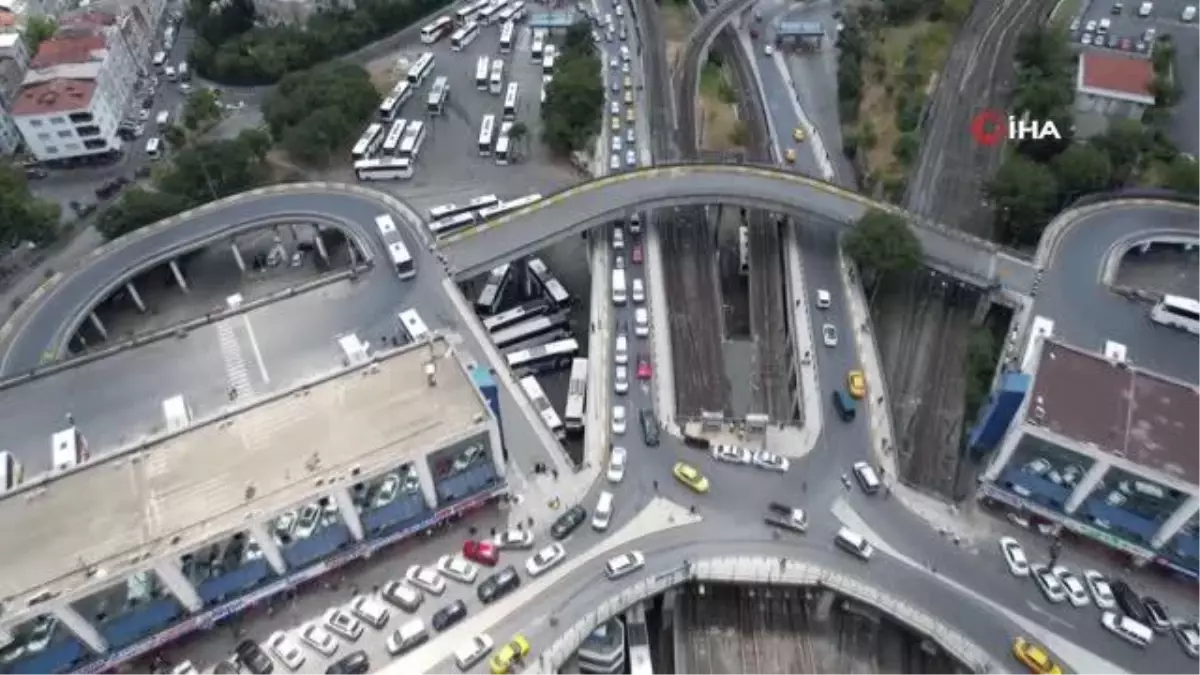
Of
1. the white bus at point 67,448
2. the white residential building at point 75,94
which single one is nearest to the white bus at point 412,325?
the white bus at point 67,448

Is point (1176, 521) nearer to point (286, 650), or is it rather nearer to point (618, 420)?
point (618, 420)

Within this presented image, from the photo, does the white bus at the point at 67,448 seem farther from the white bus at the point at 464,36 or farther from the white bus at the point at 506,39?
the white bus at the point at 506,39

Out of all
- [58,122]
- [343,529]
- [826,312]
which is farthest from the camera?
[58,122]

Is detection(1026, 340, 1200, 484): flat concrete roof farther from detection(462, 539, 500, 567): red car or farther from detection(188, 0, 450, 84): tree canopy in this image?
detection(188, 0, 450, 84): tree canopy

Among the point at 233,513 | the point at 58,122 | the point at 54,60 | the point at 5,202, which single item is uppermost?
the point at 54,60

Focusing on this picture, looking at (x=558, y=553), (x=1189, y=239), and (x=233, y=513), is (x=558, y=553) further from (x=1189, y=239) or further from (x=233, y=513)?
(x=1189, y=239)

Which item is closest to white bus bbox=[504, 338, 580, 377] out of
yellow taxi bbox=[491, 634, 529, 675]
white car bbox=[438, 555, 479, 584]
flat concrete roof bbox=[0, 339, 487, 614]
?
flat concrete roof bbox=[0, 339, 487, 614]

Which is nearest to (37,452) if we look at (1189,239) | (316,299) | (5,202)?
(316,299)
